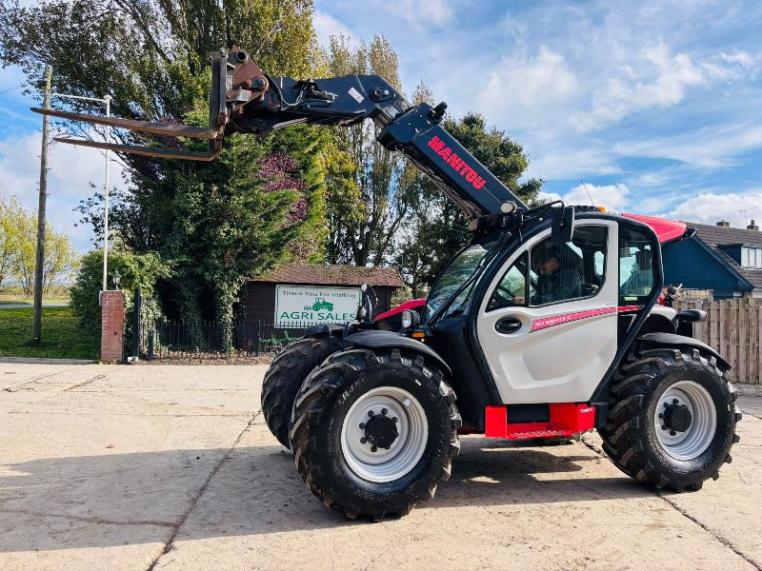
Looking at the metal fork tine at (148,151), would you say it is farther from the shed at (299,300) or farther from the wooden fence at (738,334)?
the shed at (299,300)

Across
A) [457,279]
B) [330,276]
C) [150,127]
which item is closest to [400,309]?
[457,279]

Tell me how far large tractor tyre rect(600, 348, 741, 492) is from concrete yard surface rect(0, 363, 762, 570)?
0.22 metres

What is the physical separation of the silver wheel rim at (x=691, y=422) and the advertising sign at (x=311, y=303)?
13532mm

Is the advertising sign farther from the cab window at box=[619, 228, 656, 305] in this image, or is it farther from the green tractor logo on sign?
the cab window at box=[619, 228, 656, 305]

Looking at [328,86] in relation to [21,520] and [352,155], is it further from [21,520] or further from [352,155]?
[352,155]

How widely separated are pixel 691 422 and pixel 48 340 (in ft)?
60.3

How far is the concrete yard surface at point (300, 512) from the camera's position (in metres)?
3.61

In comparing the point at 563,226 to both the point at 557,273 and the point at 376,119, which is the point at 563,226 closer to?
the point at 557,273

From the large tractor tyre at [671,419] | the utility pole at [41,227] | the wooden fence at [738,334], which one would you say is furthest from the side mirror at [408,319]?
the utility pole at [41,227]

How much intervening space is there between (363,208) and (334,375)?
86.1 feet

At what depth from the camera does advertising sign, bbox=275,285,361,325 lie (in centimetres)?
1831

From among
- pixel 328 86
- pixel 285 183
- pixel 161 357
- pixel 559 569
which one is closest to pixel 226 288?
pixel 161 357

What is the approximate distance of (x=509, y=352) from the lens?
15.6 feet

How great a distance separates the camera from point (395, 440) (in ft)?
14.4
